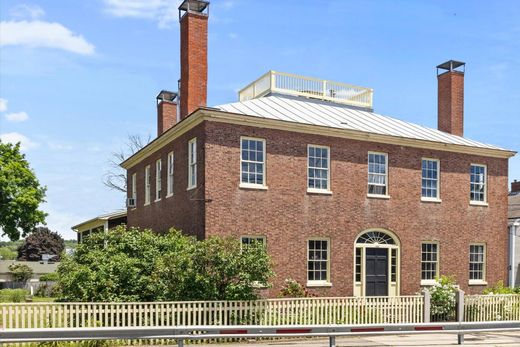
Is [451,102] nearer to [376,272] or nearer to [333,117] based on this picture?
[333,117]

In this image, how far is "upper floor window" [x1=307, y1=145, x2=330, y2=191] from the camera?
22.6 m

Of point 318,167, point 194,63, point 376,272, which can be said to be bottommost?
point 376,272

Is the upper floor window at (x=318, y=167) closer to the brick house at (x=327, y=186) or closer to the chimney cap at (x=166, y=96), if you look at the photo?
the brick house at (x=327, y=186)

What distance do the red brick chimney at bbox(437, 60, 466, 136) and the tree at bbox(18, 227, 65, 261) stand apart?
65303 millimetres

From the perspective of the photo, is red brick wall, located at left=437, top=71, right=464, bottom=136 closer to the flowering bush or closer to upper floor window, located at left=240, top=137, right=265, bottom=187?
the flowering bush

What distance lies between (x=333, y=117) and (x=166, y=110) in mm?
11507

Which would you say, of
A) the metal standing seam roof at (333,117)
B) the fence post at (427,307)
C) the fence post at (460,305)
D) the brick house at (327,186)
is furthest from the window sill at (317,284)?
the metal standing seam roof at (333,117)

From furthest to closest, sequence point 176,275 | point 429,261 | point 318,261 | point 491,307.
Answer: point 429,261 < point 318,261 < point 491,307 < point 176,275

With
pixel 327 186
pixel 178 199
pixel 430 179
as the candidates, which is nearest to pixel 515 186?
pixel 430 179

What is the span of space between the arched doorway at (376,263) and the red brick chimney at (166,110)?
46.0 ft

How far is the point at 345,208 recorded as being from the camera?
75.8 ft

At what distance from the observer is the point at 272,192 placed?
71.2ft

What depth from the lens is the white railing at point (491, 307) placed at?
68.0 ft

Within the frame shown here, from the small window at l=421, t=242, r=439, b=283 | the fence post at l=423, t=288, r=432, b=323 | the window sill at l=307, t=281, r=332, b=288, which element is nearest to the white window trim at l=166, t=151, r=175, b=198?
the window sill at l=307, t=281, r=332, b=288
